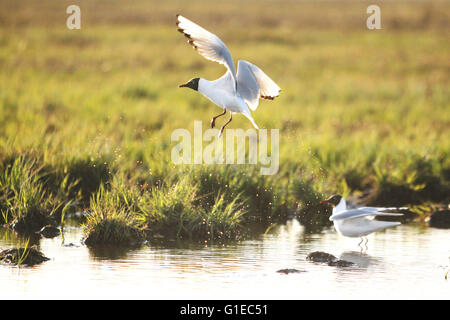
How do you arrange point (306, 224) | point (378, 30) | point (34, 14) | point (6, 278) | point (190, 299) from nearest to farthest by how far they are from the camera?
point (190, 299) < point (6, 278) < point (306, 224) < point (378, 30) < point (34, 14)

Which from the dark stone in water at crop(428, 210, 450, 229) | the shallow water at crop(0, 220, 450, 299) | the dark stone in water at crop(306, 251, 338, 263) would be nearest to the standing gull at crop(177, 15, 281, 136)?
the shallow water at crop(0, 220, 450, 299)

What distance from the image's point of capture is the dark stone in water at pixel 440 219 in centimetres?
1181

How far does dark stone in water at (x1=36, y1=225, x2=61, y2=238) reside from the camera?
10.3 meters

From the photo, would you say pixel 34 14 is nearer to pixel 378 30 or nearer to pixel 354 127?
pixel 378 30

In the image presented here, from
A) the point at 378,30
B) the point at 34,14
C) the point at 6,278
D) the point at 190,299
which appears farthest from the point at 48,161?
the point at 34,14

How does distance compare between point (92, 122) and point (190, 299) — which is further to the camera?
point (92, 122)

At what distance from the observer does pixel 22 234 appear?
10.2m

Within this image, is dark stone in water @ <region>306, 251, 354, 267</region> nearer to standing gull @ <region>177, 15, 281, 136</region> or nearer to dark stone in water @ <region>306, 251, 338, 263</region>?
dark stone in water @ <region>306, 251, 338, 263</region>

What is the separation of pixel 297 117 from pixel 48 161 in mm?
8727

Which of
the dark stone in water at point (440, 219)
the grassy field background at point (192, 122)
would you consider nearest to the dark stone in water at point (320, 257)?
the grassy field background at point (192, 122)

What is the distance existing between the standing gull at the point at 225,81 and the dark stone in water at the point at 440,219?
4.05 m

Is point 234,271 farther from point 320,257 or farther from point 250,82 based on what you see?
point 250,82

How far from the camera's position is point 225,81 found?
8492mm

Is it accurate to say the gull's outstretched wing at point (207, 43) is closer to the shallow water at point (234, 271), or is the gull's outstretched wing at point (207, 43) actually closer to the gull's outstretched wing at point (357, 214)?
the shallow water at point (234, 271)
